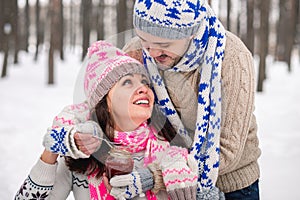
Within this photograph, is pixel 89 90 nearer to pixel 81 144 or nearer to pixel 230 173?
pixel 81 144

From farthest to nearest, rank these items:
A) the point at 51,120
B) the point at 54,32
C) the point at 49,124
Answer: the point at 54,32 → the point at 51,120 → the point at 49,124

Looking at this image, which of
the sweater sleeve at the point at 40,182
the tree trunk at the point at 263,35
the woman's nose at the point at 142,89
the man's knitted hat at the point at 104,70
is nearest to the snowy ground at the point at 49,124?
the tree trunk at the point at 263,35

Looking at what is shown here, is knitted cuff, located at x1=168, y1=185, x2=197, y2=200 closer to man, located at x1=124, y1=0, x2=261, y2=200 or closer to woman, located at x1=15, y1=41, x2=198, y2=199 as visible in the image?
woman, located at x1=15, y1=41, x2=198, y2=199

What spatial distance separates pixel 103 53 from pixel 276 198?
1.99 meters

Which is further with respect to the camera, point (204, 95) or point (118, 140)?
point (204, 95)

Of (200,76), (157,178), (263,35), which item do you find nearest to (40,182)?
(157,178)

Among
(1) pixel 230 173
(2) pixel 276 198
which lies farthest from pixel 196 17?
(2) pixel 276 198

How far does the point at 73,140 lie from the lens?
5.86 ft

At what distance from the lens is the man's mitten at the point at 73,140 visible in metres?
1.79

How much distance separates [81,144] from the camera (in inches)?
71.2

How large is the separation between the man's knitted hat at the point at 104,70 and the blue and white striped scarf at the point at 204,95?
0.16 m

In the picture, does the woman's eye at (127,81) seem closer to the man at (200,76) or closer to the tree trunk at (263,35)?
the man at (200,76)

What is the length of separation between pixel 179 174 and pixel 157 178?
0.10 metres

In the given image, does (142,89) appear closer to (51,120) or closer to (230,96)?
(230,96)
